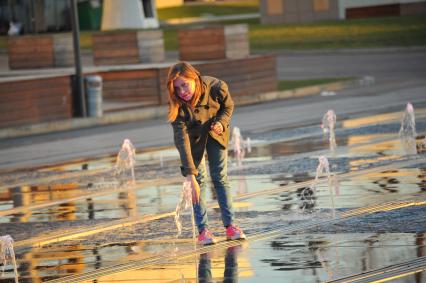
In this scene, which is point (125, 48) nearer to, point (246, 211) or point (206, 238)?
Result: point (246, 211)

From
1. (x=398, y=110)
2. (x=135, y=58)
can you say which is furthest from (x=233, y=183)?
(x=135, y=58)

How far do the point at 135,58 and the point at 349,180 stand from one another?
21122 millimetres

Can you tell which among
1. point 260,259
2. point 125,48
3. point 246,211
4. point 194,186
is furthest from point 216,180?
point 125,48

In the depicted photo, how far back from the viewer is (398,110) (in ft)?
81.9

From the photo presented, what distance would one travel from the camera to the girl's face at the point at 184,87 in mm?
10570

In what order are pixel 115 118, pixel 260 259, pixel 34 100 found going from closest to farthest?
pixel 260 259, pixel 34 100, pixel 115 118

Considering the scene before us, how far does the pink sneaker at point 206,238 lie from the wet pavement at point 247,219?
96mm

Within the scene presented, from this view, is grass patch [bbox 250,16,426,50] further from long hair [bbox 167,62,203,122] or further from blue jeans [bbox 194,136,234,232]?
long hair [bbox 167,62,203,122]

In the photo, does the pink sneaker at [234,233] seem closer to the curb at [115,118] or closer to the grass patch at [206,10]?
the curb at [115,118]

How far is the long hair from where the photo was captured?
10.6 m

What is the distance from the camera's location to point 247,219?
12484mm

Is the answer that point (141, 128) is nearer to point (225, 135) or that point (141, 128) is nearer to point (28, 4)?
point (225, 135)

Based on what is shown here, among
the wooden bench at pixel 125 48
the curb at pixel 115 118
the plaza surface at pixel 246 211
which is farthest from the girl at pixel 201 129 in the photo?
the wooden bench at pixel 125 48

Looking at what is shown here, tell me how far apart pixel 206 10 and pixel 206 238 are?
69.7 metres
